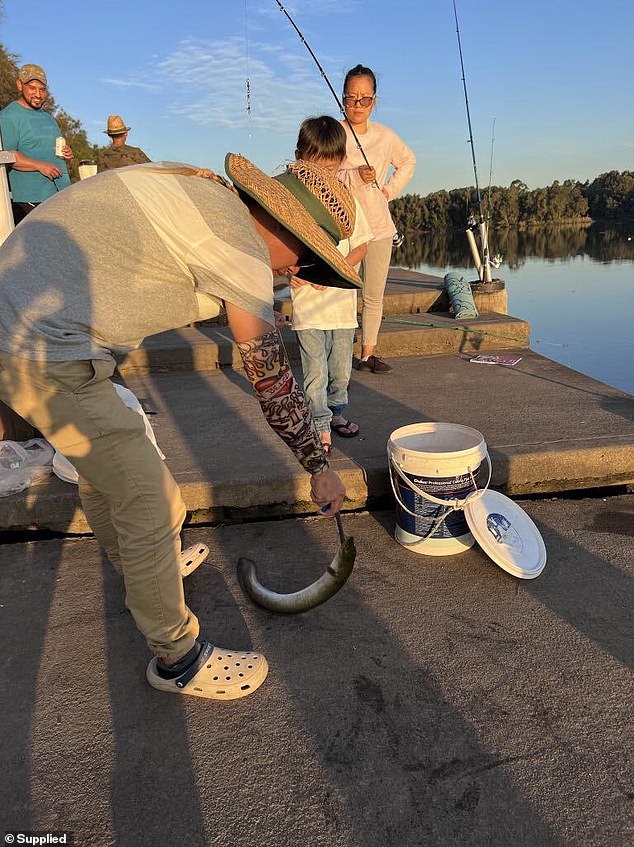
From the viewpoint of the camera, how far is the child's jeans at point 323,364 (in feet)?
12.1

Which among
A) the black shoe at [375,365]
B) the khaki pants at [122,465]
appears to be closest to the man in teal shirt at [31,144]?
the black shoe at [375,365]

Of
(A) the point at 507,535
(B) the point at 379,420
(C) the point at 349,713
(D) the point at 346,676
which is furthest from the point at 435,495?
(B) the point at 379,420

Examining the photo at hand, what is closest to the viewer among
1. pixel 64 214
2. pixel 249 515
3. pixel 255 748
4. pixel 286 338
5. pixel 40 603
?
pixel 64 214

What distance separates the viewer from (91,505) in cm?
233

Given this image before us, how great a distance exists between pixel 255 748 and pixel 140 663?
0.64m

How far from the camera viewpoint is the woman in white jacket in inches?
178

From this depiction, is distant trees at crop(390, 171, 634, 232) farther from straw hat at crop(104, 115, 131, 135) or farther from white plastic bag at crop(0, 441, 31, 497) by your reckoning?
white plastic bag at crop(0, 441, 31, 497)

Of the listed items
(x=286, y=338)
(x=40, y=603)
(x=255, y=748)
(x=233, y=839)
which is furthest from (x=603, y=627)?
(x=286, y=338)

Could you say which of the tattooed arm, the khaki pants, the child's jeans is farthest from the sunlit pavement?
the child's jeans

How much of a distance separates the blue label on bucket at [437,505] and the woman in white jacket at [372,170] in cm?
242

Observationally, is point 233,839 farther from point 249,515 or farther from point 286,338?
point 286,338

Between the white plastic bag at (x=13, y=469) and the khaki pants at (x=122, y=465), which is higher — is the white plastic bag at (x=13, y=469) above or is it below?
below

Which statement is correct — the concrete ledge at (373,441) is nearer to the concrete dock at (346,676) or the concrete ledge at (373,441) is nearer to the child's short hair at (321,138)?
the concrete dock at (346,676)

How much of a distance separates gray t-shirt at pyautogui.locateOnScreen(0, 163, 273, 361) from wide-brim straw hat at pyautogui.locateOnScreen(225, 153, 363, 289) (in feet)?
0.35
